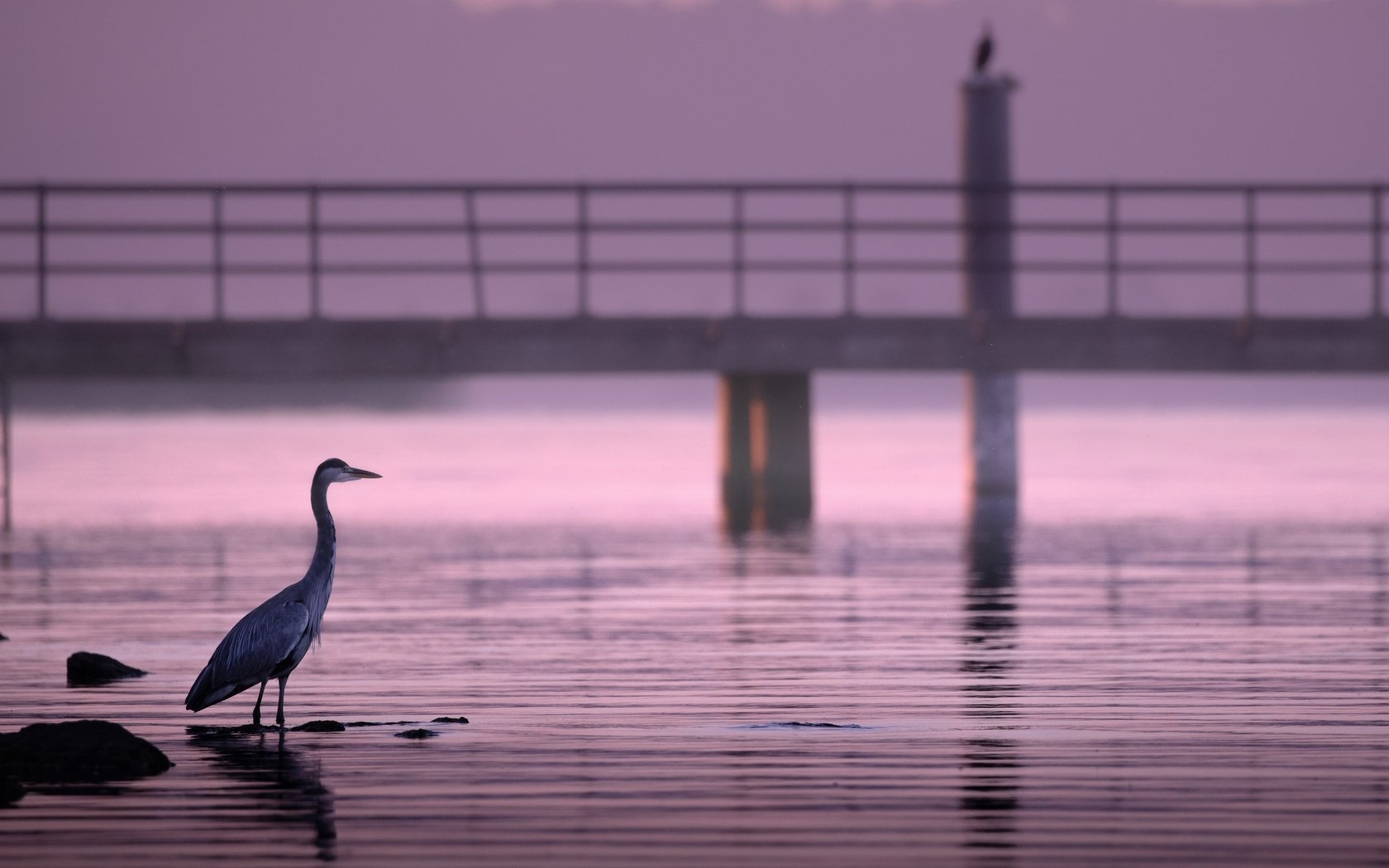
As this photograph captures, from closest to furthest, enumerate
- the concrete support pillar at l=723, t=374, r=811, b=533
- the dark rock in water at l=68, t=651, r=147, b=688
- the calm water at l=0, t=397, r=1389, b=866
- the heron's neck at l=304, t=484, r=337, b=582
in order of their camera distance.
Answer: the calm water at l=0, t=397, r=1389, b=866
the heron's neck at l=304, t=484, r=337, b=582
the dark rock in water at l=68, t=651, r=147, b=688
the concrete support pillar at l=723, t=374, r=811, b=533

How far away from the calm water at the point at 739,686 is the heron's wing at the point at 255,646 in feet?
0.74

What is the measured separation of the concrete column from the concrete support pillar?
5.63 ft

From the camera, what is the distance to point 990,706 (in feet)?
27.2

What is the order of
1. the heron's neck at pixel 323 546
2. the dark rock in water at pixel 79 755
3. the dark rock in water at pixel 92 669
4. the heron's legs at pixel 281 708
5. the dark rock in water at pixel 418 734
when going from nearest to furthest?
the dark rock in water at pixel 79 755 → the dark rock in water at pixel 418 734 → the heron's legs at pixel 281 708 → the heron's neck at pixel 323 546 → the dark rock in water at pixel 92 669

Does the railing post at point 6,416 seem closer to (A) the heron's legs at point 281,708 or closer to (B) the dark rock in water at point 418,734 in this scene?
(A) the heron's legs at point 281,708

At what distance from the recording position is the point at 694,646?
404 inches

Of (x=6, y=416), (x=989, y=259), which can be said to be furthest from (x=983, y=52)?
(x=6, y=416)

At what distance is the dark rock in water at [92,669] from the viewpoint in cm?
912

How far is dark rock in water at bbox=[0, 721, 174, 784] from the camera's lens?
22.8 feet

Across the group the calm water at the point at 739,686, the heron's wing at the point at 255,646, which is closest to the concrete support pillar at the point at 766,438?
Result: the calm water at the point at 739,686

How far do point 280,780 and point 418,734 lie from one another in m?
0.77

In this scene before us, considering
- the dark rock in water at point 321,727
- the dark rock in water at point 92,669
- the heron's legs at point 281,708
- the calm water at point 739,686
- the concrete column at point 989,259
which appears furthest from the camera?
the concrete column at point 989,259

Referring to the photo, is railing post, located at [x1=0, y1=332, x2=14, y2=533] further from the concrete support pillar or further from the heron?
the heron

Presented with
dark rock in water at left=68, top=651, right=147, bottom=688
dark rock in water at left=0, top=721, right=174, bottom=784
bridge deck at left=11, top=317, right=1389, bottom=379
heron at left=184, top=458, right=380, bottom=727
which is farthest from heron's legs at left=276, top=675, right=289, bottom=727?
→ bridge deck at left=11, top=317, right=1389, bottom=379
